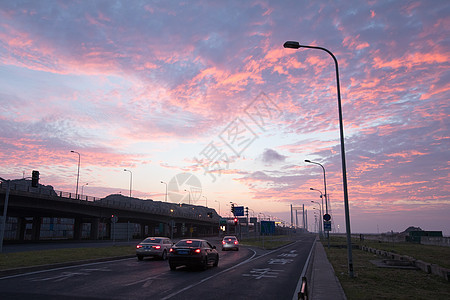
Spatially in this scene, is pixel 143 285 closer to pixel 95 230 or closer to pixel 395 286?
pixel 395 286

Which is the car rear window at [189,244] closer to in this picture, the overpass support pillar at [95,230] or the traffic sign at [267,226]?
the traffic sign at [267,226]

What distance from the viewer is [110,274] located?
1584 cm

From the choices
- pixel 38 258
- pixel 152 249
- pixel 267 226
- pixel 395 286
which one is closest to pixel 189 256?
pixel 152 249

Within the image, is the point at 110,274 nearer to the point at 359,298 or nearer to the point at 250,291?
the point at 250,291

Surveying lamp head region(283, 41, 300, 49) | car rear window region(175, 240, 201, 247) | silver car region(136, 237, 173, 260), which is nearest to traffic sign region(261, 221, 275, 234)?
silver car region(136, 237, 173, 260)

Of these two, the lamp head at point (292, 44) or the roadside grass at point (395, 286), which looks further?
the lamp head at point (292, 44)

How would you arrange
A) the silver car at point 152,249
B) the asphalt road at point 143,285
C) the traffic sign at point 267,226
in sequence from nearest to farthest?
1. the asphalt road at point 143,285
2. the silver car at point 152,249
3. the traffic sign at point 267,226

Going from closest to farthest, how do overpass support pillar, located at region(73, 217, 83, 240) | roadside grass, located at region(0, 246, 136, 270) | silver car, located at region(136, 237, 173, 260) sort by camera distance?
roadside grass, located at region(0, 246, 136, 270)
silver car, located at region(136, 237, 173, 260)
overpass support pillar, located at region(73, 217, 83, 240)

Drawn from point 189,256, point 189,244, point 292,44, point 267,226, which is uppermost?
point 292,44

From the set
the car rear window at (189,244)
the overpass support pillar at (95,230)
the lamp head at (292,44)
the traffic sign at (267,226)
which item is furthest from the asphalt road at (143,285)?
the overpass support pillar at (95,230)

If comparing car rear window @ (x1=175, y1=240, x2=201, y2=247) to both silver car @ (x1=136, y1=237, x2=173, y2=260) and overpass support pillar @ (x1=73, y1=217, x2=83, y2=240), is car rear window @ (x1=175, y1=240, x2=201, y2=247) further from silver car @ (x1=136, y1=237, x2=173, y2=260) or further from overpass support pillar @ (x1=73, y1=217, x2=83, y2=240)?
overpass support pillar @ (x1=73, y1=217, x2=83, y2=240)

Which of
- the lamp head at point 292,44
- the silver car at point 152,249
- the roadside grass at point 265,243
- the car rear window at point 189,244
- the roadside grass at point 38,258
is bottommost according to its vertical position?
the roadside grass at point 265,243

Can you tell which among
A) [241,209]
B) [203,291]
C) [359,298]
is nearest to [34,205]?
[241,209]

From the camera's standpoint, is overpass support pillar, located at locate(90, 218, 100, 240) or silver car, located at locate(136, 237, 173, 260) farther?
overpass support pillar, located at locate(90, 218, 100, 240)
